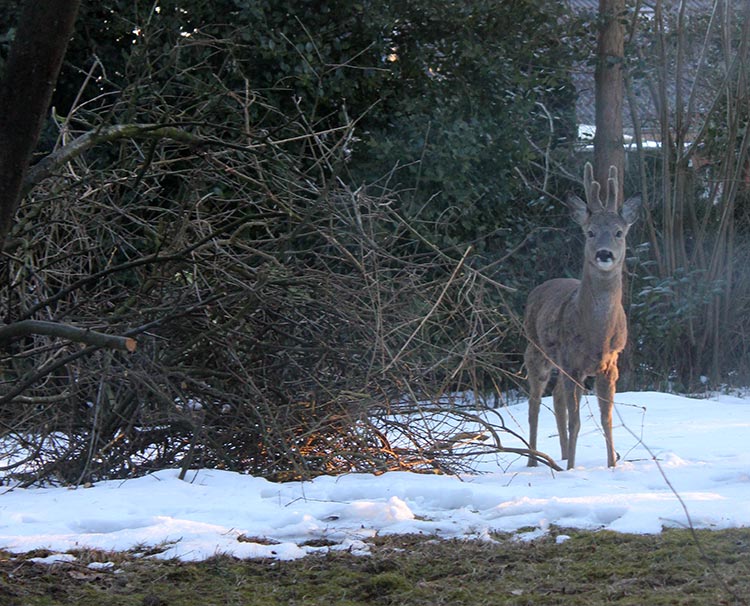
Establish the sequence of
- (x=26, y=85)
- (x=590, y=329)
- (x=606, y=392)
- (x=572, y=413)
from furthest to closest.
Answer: (x=590, y=329), (x=606, y=392), (x=572, y=413), (x=26, y=85)

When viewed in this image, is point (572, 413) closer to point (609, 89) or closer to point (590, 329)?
point (590, 329)

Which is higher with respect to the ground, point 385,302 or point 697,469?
point 385,302

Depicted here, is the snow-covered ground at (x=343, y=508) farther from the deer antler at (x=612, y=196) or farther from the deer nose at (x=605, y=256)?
the deer antler at (x=612, y=196)

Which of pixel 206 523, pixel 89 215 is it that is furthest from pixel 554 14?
pixel 206 523

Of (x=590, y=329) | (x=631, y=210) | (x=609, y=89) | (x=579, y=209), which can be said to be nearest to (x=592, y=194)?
(x=579, y=209)

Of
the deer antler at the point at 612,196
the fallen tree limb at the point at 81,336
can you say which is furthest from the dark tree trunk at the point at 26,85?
the deer antler at the point at 612,196

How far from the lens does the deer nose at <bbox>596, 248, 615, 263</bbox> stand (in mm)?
7852

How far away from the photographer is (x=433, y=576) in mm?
4320

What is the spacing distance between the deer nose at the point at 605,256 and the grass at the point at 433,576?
3.29 meters

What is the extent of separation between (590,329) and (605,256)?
53cm

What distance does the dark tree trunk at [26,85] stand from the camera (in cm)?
360

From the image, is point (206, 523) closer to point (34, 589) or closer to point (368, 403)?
point (34, 589)

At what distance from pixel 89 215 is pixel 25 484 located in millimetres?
1636

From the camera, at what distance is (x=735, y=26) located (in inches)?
527
